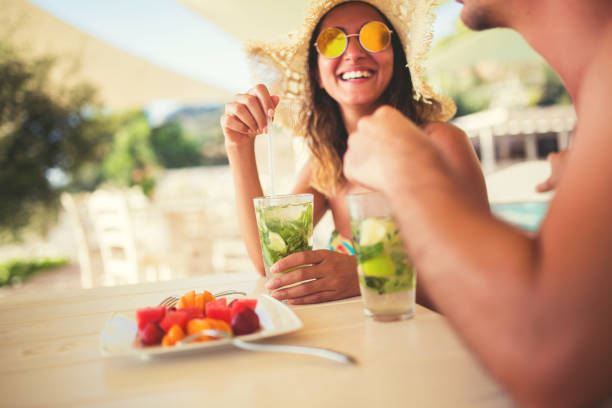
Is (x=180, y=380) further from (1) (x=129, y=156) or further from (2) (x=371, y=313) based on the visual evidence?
(1) (x=129, y=156)

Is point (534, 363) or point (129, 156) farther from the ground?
point (129, 156)

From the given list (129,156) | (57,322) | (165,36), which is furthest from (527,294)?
(165,36)

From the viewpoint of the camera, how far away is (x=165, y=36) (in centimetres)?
2200

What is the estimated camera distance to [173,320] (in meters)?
0.88

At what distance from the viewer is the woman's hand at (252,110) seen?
4.66 feet

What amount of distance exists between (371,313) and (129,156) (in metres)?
13.6

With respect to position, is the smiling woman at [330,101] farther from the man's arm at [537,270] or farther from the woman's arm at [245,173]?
the man's arm at [537,270]

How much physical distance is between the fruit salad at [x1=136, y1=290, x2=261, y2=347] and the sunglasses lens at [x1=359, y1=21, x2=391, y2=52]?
1.20 meters

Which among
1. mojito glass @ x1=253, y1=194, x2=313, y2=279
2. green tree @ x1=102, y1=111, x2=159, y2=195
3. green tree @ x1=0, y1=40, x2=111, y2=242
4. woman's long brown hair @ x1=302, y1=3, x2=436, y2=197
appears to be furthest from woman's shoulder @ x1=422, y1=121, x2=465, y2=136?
green tree @ x1=102, y1=111, x2=159, y2=195

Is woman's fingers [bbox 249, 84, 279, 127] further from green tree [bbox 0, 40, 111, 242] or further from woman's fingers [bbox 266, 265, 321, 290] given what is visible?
green tree [bbox 0, 40, 111, 242]

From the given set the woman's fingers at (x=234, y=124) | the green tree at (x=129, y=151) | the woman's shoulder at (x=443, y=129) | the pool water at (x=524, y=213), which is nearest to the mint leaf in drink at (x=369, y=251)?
the woman's fingers at (x=234, y=124)

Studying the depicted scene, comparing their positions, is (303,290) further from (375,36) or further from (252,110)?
(375,36)

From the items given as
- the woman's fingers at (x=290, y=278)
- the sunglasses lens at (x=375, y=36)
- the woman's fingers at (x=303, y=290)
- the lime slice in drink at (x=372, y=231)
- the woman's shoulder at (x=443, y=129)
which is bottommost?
the woman's fingers at (x=303, y=290)

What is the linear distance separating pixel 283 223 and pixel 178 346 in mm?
436
